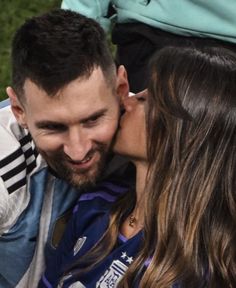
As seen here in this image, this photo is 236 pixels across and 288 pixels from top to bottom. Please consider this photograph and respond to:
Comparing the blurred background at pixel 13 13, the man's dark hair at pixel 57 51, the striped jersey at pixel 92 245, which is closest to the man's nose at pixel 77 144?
the man's dark hair at pixel 57 51

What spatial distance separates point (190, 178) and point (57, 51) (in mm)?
502

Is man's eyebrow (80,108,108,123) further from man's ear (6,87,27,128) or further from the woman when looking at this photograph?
man's ear (6,87,27,128)

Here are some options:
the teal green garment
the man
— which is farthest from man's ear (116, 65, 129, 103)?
the teal green garment

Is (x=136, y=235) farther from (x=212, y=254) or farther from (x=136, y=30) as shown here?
(x=136, y=30)

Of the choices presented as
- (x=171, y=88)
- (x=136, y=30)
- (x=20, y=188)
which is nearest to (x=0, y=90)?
(x=136, y=30)

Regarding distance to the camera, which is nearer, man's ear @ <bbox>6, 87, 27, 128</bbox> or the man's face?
the man's face

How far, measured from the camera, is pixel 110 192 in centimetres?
279

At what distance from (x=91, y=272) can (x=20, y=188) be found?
348mm

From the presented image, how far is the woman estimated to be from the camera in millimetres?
2455

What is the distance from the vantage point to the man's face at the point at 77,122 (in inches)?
99.4

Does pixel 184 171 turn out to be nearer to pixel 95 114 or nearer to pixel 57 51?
pixel 95 114

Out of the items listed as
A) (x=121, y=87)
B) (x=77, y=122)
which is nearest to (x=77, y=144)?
(x=77, y=122)

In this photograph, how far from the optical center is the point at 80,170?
2.58 meters

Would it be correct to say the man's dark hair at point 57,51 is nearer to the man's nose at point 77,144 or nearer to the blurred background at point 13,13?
the man's nose at point 77,144
